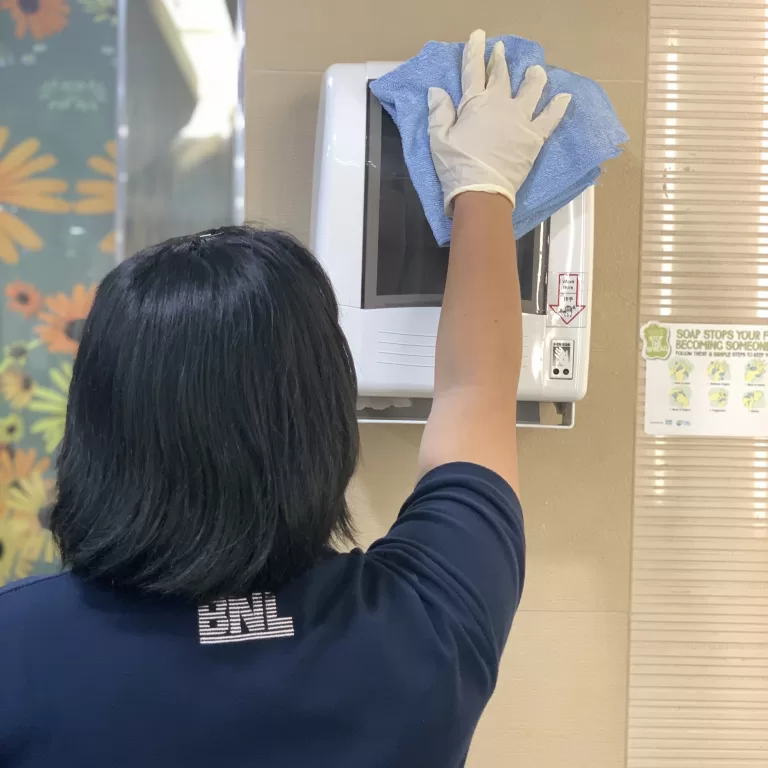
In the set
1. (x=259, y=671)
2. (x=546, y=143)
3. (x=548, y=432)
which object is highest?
(x=546, y=143)

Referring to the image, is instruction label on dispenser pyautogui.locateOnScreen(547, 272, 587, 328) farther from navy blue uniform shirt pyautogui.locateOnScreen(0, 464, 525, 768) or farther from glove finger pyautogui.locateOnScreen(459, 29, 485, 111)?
navy blue uniform shirt pyautogui.locateOnScreen(0, 464, 525, 768)

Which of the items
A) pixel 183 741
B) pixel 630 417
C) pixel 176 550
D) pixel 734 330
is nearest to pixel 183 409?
pixel 176 550

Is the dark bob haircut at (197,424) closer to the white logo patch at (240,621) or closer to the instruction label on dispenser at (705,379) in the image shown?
the white logo patch at (240,621)

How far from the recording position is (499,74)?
813 mm

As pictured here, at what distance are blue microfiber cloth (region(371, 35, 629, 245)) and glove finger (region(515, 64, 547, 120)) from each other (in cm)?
1

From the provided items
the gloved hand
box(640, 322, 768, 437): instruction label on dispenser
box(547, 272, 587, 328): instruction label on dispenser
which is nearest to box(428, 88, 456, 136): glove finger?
the gloved hand

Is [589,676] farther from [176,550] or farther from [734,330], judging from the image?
[176,550]

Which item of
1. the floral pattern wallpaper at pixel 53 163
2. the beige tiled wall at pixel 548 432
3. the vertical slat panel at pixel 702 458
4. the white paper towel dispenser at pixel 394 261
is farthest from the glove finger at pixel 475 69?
the floral pattern wallpaper at pixel 53 163

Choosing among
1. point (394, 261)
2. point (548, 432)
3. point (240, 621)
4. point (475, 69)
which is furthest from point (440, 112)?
point (240, 621)

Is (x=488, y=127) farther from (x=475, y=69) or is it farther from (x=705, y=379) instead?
(x=705, y=379)

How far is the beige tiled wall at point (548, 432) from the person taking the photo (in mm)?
1026

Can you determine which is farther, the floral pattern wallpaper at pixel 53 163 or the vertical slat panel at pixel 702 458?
the floral pattern wallpaper at pixel 53 163

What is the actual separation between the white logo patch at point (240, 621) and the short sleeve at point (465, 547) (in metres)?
0.10

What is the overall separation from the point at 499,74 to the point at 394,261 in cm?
25
